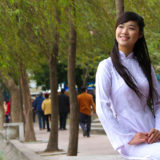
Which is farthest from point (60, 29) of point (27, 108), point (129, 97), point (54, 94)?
point (27, 108)

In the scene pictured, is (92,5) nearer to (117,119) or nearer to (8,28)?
(8,28)

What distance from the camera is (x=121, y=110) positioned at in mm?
3373

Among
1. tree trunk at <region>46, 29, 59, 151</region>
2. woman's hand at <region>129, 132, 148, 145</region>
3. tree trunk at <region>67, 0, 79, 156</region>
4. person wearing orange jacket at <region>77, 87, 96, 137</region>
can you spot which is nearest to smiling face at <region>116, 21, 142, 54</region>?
woman's hand at <region>129, 132, 148, 145</region>

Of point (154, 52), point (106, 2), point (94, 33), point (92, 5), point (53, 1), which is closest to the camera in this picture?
point (53, 1)

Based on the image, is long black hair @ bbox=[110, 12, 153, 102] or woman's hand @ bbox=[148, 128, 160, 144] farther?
long black hair @ bbox=[110, 12, 153, 102]

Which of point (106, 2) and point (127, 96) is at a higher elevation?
point (106, 2)

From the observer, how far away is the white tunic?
331 cm

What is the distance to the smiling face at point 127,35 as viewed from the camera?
11.6 ft

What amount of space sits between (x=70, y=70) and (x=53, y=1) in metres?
3.05

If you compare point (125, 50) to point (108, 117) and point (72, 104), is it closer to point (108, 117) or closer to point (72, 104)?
point (108, 117)

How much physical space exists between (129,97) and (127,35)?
44 cm

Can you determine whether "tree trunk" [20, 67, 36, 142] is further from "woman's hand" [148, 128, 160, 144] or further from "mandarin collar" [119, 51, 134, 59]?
"woman's hand" [148, 128, 160, 144]

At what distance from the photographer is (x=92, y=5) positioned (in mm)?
10219

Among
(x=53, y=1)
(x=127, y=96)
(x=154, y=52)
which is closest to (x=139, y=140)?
(x=127, y=96)
